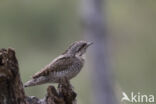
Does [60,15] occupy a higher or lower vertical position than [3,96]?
lower

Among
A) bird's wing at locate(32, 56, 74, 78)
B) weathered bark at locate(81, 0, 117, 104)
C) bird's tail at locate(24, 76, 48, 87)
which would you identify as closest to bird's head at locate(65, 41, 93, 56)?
bird's wing at locate(32, 56, 74, 78)

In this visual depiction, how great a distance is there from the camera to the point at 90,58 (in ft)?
55.4

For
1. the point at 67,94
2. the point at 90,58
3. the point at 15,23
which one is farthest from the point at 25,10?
the point at 67,94

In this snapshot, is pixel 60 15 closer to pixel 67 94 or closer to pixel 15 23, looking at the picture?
pixel 15 23

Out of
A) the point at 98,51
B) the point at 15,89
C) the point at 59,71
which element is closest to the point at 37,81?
the point at 59,71

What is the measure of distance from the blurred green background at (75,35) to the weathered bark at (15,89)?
6735 mm

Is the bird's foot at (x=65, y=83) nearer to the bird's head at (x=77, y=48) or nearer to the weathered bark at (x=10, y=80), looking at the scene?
the weathered bark at (x=10, y=80)

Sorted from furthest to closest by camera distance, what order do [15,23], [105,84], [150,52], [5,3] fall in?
1. [5,3]
2. [15,23]
3. [150,52]
4. [105,84]

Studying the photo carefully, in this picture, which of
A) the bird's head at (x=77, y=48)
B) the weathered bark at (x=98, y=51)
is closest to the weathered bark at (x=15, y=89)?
the bird's head at (x=77, y=48)

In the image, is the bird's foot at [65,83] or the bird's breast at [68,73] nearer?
the bird's foot at [65,83]

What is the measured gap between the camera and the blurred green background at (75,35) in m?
20.3

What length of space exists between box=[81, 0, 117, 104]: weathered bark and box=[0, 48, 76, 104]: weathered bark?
4.83 metres

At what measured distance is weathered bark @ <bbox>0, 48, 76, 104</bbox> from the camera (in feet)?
34.6

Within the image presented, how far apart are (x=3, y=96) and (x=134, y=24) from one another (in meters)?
13.0
